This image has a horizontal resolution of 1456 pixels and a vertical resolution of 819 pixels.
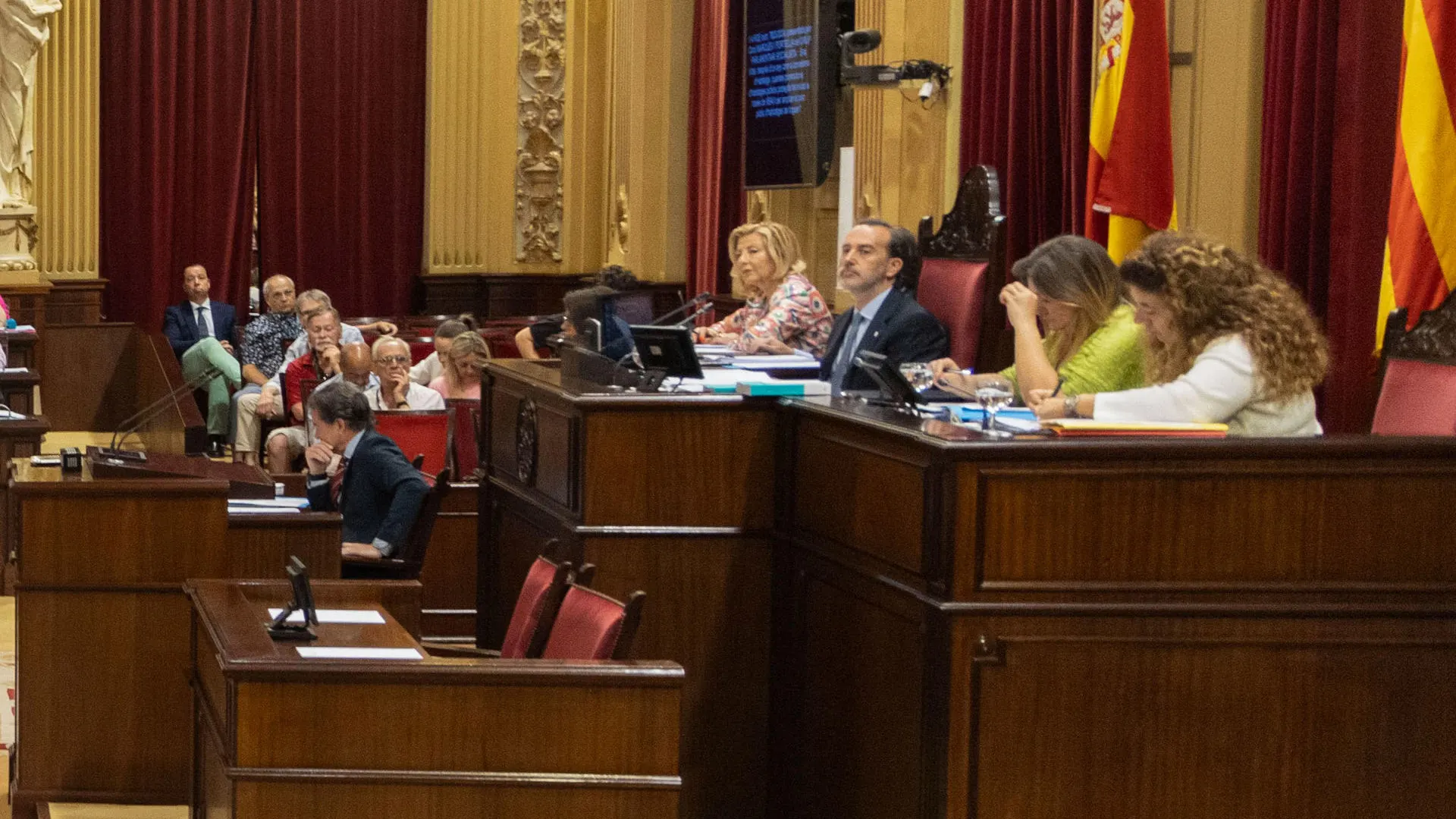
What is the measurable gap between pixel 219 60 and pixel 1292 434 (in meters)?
10.8

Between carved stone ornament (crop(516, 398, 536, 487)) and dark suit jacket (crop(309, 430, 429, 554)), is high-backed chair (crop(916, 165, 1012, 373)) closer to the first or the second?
carved stone ornament (crop(516, 398, 536, 487))

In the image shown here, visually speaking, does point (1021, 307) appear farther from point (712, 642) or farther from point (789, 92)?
point (789, 92)

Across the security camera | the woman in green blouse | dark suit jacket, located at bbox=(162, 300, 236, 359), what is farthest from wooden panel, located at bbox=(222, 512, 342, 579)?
dark suit jacket, located at bbox=(162, 300, 236, 359)

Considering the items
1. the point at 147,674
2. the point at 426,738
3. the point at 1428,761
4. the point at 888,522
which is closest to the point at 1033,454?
the point at 888,522

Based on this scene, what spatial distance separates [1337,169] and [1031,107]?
203cm

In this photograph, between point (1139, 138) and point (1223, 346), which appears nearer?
point (1223, 346)

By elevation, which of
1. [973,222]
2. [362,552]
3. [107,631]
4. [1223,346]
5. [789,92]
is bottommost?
[107,631]

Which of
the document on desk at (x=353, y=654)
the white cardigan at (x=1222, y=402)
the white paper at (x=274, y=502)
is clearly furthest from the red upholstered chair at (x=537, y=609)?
the white paper at (x=274, y=502)

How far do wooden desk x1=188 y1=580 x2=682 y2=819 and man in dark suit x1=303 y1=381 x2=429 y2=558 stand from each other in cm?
236

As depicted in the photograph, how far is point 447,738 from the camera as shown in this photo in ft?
9.43

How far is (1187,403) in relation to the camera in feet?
11.6

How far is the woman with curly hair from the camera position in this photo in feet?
11.6

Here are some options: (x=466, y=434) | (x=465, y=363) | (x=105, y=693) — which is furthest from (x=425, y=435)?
(x=105, y=693)

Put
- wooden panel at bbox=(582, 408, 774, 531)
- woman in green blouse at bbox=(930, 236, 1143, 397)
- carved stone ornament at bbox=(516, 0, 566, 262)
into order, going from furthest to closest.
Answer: carved stone ornament at bbox=(516, 0, 566, 262), woman in green blouse at bbox=(930, 236, 1143, 397), wooden panel at bbox=(582, 408, 774, 531)
